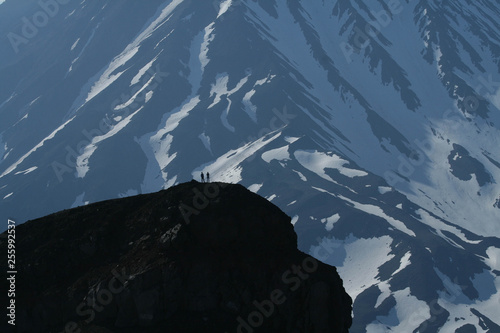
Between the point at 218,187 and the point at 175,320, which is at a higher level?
the point at 218,187

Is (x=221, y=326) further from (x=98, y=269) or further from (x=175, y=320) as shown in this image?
(x=98, y=269)

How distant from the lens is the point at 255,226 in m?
80.3

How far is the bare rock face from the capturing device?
76.4 m

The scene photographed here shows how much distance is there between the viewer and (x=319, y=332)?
251 ft

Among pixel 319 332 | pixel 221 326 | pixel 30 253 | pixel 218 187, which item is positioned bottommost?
pixel 319 332

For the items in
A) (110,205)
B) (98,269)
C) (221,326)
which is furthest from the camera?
(110,205)

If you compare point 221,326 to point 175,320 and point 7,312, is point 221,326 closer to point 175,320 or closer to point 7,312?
point 175,320

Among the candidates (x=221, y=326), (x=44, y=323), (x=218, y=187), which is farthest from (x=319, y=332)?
(x=44, y=323)

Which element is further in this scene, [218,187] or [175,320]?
[218,187]

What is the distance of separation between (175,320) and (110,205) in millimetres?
14566

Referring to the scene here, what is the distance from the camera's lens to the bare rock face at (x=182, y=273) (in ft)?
251

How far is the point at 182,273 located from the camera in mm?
77188

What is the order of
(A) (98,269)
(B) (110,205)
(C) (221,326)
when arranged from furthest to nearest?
(B) (110,205) → (A) (98,269) → (C) (221,326)

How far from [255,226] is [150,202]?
936 centimetres
